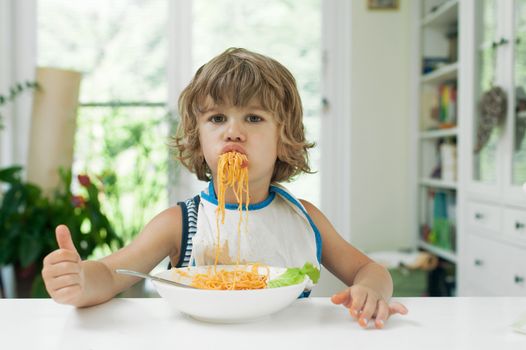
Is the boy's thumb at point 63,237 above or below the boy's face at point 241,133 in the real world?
below

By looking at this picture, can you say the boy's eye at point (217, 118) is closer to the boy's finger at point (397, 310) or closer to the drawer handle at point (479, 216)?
the boy's finger at point (397, 310)

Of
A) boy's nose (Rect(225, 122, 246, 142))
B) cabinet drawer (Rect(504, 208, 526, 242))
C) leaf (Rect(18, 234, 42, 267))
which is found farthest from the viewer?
leaf (Rect(18, 234, 42, 267))

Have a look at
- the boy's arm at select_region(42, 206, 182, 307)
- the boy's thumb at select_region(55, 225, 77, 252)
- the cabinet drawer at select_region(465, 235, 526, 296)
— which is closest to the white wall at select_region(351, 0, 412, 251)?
the cabinet drawer at select_region(465, 235, 526, 296)

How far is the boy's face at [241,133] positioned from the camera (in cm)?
109

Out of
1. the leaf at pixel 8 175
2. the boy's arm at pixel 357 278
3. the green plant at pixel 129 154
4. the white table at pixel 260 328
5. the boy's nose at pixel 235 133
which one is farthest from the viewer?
the green plant at pixel 129 154

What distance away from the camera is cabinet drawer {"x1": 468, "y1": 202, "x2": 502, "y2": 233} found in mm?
2641

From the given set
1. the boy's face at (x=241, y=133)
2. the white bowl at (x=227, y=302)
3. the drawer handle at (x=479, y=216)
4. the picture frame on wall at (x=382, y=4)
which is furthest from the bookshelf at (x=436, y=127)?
the white bowl at (x=227, y=302)

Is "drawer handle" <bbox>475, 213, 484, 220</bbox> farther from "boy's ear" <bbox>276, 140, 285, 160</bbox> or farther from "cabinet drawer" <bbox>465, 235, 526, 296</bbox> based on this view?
"boy's ear" <bbox>276, 140, 285, 160</bbox>

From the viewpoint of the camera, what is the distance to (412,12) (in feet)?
12.5

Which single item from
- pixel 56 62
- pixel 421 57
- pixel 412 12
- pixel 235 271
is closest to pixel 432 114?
pixel 421 57

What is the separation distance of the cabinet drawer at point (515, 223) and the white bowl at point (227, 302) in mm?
1939

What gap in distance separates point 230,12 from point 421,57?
1302 millimetres

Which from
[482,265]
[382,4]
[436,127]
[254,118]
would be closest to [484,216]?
[482,265]

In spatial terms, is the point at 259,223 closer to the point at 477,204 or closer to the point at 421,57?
the point at 477,204
